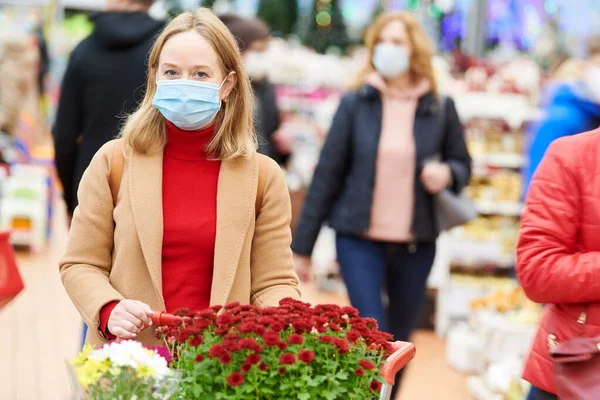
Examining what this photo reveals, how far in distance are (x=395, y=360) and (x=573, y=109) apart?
292 cm

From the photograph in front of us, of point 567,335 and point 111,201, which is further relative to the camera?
point 567,335

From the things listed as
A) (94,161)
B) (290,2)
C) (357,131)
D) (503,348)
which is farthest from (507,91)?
(290,2)

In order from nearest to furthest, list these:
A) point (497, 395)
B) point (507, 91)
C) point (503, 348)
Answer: point (497, 395) < point (503, 348) < point (507, 91)

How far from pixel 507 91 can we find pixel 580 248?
565 cm

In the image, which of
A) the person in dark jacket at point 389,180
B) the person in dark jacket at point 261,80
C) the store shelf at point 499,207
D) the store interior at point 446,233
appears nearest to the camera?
the person in dark jacket at point 389,180

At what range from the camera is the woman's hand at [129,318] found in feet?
8.00

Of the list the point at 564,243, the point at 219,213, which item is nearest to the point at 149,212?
the point at 219,213

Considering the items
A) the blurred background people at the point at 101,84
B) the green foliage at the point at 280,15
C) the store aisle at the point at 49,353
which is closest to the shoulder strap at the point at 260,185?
the blurred background people at the point at 101,84

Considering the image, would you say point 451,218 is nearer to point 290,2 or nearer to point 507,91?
point 507,91

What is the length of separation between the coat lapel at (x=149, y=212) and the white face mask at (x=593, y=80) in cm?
220

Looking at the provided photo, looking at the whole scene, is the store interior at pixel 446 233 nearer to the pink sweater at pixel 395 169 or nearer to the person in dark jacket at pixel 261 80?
the person in dark jacket at pixel 261 80

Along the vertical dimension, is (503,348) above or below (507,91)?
below

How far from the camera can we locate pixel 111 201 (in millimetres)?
2713

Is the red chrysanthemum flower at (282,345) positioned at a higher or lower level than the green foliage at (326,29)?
lower
